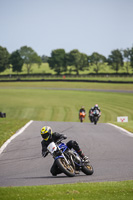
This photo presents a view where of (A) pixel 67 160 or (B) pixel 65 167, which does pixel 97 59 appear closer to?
(A) pixel 67 160

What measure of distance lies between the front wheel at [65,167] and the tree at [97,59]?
17265cm

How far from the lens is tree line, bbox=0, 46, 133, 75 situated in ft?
524

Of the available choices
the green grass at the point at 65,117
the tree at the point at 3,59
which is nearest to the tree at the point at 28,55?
the tree at the point at 3,59

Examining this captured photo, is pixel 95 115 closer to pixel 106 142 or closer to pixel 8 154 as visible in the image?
pixel 106 142

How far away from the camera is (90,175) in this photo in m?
9.62

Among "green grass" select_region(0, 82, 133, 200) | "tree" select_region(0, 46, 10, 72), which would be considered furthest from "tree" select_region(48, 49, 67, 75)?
"green grass" select_region(0, 82, 133, 200)

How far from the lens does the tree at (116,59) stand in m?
172

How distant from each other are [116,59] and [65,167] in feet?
545

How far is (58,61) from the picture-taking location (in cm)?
16950

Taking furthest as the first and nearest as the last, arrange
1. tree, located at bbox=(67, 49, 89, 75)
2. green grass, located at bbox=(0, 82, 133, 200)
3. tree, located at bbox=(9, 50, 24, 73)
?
tree, located at bbox=(67, 49, 89, 75), tree, located at bbox=(9, 50, 24, 73), green grass, located at bbox=(0, 82, 133, 200)

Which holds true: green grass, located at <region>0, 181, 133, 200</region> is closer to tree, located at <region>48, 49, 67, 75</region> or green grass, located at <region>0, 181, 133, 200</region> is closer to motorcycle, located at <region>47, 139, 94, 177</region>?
motorcycle, located at <region>47, 139, 94, 177</region>

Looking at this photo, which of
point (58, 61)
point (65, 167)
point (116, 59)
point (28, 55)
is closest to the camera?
point (65, 167)

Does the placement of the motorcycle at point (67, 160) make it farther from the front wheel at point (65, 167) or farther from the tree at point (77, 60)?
the tree at point (77, 60)

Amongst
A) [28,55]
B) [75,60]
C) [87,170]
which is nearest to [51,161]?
[87,170]
